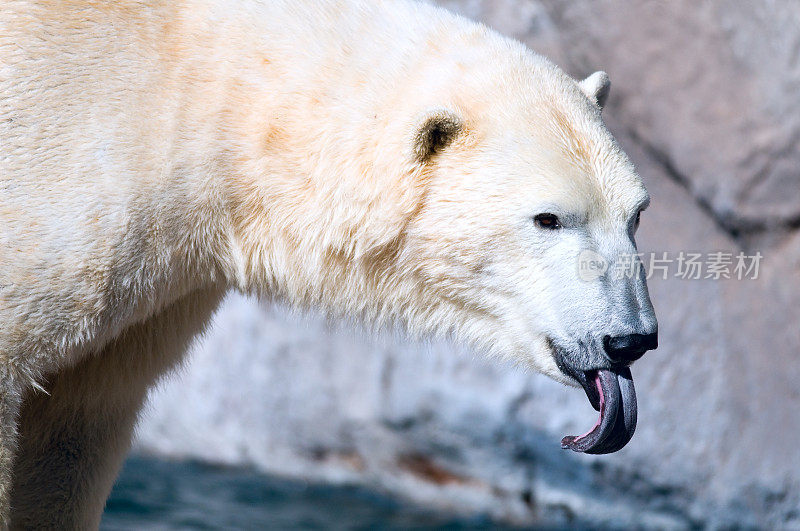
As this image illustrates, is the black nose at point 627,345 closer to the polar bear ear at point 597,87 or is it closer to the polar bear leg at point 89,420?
the polar bear ear at point 597,87

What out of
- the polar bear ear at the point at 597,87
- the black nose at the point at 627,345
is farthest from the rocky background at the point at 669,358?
the black nose at the point at 627,345

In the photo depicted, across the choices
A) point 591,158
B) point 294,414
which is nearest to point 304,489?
point 294,414

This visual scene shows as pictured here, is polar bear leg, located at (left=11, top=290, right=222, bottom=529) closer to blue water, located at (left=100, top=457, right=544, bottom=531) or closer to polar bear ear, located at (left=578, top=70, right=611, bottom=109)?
polar bear ear, located at (left=578, top=70, right=611, bottom=109)

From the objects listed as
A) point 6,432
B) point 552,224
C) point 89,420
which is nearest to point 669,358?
point 552,224

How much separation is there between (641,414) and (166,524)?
2.28m

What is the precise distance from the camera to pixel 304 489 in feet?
15.2

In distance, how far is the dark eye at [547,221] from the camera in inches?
74.7

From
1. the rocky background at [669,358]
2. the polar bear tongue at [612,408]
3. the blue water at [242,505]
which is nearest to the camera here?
the polar bear tongue at [612,408]

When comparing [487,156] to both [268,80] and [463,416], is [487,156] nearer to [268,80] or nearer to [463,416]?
[268,80]

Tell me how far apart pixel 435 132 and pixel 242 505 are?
3081 mm

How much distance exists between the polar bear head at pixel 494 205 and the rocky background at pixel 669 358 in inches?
88.0

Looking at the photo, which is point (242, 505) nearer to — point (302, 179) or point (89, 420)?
point (89, 420)

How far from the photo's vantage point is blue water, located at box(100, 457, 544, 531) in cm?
430

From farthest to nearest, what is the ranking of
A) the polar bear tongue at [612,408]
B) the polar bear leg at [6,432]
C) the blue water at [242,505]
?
1. the blue water at [242,505]
2. the polar bear tongue at [612,408]
3. the polar bear leg at [6,432]
